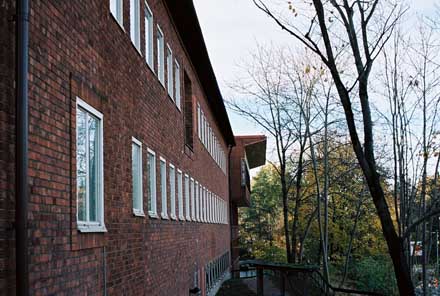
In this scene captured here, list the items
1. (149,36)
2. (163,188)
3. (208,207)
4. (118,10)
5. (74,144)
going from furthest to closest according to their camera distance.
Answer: (208,207) < (163,188) < (149,36) < (118,10) < (74,144)

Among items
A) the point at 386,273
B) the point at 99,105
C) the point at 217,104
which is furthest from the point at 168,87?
the point at 386,273

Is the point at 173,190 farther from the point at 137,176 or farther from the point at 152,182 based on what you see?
the point at 137,176

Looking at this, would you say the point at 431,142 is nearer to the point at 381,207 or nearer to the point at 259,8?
the point at 381,207

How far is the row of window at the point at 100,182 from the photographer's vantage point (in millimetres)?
8188

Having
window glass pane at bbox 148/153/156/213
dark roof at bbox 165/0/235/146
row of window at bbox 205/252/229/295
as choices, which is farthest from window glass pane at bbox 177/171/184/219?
row of window at bbox 205/252/229/295

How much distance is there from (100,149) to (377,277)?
27762 mm

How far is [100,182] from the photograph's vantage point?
904 centimetres

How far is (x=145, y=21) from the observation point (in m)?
13.7

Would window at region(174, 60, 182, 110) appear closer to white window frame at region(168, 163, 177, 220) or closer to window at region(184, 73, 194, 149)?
white window frame at region(168, 163, 177, 220)

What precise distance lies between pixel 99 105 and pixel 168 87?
26.5ft

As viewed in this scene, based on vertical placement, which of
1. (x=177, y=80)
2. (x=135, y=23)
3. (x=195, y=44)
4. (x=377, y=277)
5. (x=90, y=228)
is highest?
(x=195, y=44)

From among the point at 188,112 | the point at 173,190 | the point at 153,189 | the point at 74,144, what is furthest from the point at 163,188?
the point at 74,144

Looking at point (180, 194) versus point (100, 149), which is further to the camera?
point (180, 194)

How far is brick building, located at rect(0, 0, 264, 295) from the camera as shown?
6.19 m
